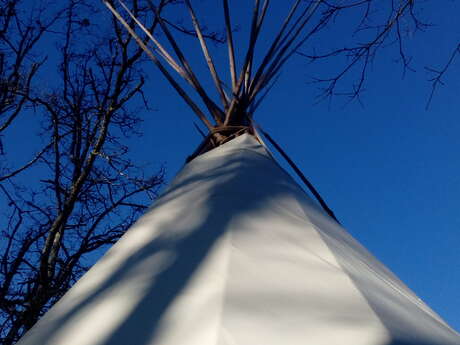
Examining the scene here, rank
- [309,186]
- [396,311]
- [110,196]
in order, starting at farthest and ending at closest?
[110,196] < [309,186] < [396,311]

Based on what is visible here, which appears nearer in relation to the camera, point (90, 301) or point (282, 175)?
point (90, 301)

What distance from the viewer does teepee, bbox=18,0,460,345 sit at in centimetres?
56

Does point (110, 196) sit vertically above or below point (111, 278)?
above

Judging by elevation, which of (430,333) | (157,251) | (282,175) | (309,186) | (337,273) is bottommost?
(430,333)

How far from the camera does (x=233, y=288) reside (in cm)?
63

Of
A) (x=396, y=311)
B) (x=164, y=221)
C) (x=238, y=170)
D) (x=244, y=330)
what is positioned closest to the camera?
(x=244, y=330)

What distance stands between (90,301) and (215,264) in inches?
8.0

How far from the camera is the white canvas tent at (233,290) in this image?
1.82 ft

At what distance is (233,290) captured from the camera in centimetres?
63

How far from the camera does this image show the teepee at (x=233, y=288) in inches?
21.9

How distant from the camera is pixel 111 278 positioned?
0.78m

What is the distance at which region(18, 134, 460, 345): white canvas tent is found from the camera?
555 millimetres

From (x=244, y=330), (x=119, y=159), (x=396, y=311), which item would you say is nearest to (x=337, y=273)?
(x=396, y=311)

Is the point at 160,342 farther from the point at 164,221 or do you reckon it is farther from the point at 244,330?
the point at 164,221
